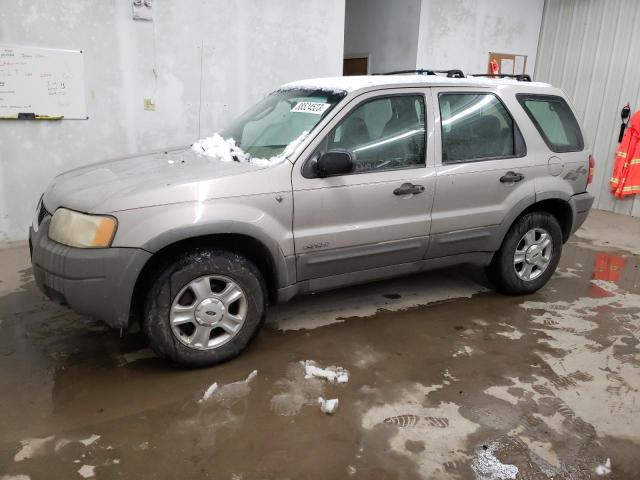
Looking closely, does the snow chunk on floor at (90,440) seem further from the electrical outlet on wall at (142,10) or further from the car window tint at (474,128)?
the electrical outlet on wall at (142,10)

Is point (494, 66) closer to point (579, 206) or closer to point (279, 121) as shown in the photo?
point (579, 206)

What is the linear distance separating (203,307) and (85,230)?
80 centimetres

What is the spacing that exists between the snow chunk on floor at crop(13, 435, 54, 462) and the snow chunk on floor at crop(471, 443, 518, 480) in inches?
84.0

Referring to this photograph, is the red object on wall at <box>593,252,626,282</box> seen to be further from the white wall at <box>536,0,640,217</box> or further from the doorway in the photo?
the doorway

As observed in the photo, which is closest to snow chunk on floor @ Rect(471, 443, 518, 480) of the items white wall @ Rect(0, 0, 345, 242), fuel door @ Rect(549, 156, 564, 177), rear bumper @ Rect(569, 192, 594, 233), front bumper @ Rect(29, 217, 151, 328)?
front bumper @ Rect(29, 217, 151, 328)

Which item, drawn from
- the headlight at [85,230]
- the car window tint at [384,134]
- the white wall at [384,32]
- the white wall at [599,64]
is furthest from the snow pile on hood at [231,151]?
the white wall at [599,64]

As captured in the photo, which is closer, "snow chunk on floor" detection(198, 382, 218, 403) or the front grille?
"snow chunk on floor" detection(198, 382, 218, 403)

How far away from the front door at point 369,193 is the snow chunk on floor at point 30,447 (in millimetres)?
1717

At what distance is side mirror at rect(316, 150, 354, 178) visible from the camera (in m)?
3.19

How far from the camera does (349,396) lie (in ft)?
9.79

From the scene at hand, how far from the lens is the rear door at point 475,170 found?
3.81 m

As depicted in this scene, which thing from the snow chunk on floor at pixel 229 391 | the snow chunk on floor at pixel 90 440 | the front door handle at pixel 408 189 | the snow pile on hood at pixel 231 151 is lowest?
the snow chunk on floor at pixel 90 440

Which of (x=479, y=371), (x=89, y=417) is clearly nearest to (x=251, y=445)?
(x=89, y=417)

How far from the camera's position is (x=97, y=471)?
7.73 feet
